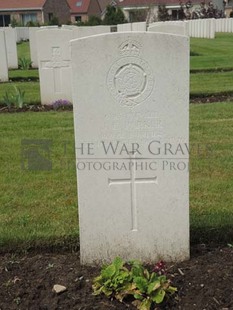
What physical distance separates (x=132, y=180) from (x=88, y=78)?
703mm

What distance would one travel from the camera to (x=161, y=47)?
9.80 feet

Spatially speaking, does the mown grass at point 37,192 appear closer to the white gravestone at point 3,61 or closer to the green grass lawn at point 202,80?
the green grass lawn at point 202,80

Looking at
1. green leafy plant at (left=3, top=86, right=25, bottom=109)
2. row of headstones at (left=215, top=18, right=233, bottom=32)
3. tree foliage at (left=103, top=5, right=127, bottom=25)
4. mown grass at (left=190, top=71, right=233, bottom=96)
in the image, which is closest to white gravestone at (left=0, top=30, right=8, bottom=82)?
green leafy plant at (left=3, top=86, right=25, bottom=109)

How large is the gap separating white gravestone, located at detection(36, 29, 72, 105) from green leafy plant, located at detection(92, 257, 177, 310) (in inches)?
254

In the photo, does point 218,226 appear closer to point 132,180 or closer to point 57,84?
point 132,180

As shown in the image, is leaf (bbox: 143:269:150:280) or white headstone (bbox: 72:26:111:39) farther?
white headstone (bbox: 72:26:111:39)

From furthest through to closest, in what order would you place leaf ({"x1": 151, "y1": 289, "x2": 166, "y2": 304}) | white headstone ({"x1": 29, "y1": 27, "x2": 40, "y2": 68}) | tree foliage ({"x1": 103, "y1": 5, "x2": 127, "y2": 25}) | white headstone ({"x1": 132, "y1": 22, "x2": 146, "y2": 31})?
tree foliage ({"x1": 103, "y1": 5, "x2": 127, "y2": 25})
white headstone ({"x1": 132, "y1": 22, "x2": 146, "y2": 31})
white headstone ({"x1": 29, "y1": 27, "x2": 40, "y2": 68})
leaf ({"x1": 151, "y1": 289, "x2": 166, "y2": 304})

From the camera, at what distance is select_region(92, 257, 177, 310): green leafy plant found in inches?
114

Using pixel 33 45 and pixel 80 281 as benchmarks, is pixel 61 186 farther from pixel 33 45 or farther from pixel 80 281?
pixel 33 45

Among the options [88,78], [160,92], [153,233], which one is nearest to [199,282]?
[153,233]

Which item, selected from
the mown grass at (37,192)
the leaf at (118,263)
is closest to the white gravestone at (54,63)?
the mown grass at (37,192)

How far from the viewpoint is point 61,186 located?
4812 mm

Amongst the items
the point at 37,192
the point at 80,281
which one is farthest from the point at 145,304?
the point at 37,192

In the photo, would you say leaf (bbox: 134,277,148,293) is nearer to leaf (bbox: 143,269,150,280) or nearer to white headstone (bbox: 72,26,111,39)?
leaf (bbox: 143,269,150,280)
